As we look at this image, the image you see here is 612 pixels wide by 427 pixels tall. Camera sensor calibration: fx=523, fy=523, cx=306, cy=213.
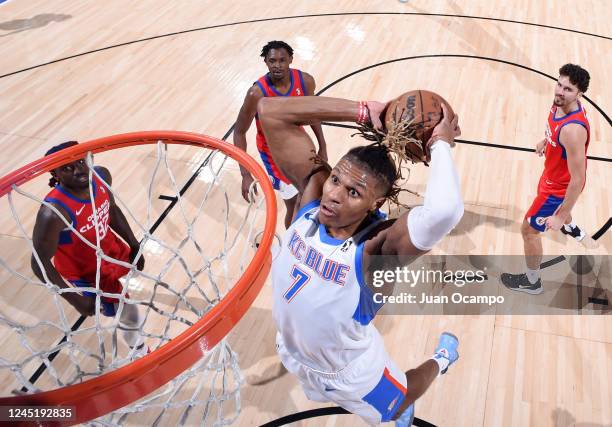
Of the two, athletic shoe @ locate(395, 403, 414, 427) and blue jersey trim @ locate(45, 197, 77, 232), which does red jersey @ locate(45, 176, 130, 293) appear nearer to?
blue jersey trim @ locate(45, 197, 77, 232)

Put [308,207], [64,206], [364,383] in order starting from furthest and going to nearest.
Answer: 1. [64,206]
2. [364,383]
3. [308,207]

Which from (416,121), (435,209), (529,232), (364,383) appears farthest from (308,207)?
(529,232)

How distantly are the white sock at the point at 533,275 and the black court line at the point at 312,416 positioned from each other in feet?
4.63

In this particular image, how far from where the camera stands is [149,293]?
12.7 ft

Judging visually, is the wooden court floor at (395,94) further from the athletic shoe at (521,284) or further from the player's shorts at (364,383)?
the player's shorts at (364,383)

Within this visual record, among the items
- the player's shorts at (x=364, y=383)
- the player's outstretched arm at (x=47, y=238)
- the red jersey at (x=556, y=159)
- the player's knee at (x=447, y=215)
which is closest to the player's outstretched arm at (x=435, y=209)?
the player's knee at (x=447, y=215)

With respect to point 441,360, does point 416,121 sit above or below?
above

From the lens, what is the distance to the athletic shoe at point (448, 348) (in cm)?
326

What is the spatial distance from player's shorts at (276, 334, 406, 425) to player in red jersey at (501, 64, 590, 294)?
1.67 metres

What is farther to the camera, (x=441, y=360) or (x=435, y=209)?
(x=441, y=360)

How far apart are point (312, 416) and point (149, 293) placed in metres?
1.53

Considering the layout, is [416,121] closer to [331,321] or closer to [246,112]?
[331,321]

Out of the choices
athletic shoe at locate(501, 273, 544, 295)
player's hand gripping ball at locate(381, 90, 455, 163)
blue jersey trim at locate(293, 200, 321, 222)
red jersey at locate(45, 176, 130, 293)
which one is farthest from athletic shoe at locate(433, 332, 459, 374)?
red jersey at locate(45, 176, 130, 293)

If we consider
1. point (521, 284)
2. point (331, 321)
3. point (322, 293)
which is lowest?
point (521, 284)
